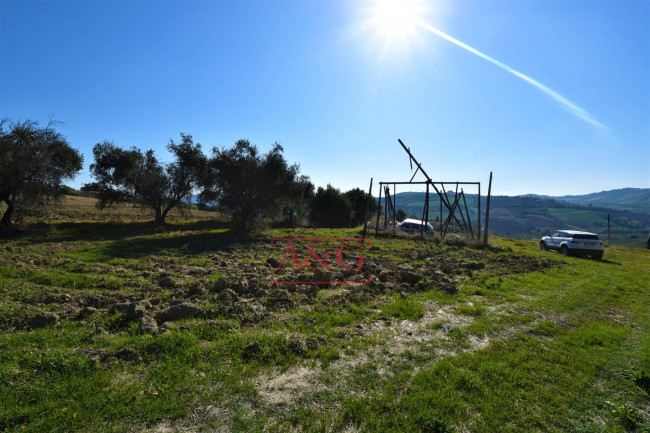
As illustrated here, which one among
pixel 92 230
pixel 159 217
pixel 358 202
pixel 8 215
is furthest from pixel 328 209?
pixel 8 215

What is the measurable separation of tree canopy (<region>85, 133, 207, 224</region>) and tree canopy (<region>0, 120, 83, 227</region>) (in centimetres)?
515

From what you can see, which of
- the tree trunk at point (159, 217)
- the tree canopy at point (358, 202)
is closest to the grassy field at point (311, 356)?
the tree trunk at point (159, 217)

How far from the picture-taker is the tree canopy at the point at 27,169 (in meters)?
18.7

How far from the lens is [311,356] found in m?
4.52

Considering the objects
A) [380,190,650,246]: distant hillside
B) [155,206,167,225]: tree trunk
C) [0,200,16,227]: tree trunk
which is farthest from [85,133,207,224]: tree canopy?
[380,190,650,246]: distant hillside

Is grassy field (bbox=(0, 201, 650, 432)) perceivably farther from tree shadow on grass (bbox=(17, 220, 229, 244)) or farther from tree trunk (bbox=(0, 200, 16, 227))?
tree trunk (bbox=(0, 200, 16, 227))

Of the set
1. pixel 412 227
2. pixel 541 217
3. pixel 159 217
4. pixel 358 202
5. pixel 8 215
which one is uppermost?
pixel 358 202

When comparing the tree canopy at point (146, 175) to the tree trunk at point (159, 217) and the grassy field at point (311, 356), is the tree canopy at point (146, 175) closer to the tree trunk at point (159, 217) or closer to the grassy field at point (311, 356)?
the tree trunk at point (159, 217)

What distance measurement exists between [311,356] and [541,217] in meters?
118

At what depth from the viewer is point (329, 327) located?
18.4 feet

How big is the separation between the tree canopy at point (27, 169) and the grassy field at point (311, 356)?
564 inches

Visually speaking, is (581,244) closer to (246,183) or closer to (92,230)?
(246,183)

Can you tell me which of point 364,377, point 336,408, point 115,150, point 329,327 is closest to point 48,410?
point 336,408

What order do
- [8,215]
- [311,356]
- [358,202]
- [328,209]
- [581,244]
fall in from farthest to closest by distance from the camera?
[358,202], [328,209], [8,215], [581,244], [311,356]
